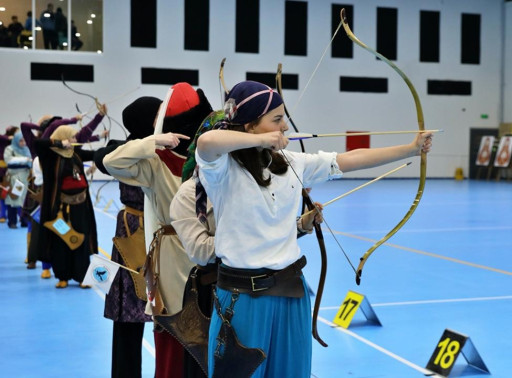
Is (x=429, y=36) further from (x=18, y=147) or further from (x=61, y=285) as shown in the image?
(x=61, y=285)

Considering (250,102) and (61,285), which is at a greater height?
(250,102)

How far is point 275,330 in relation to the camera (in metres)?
2.22

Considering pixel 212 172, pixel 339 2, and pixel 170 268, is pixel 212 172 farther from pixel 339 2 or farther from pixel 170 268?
pixel 339 2

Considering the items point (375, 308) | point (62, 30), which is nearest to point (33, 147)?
point (375, 308)

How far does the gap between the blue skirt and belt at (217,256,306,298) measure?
0.07 ft

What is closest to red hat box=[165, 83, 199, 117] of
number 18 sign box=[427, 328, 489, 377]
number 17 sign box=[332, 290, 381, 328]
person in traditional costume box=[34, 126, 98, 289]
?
number 18 sign box=[427, 328, 489, 377]

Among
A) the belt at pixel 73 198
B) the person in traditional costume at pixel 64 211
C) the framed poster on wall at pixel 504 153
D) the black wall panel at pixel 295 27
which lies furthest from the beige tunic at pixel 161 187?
the framed poster on wall at pixel 504 153

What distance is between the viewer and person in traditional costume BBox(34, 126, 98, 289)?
623 centimetres

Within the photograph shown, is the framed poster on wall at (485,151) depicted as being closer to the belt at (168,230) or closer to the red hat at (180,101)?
the red hat at (180,101)

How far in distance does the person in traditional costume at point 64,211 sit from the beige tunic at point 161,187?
319 cm

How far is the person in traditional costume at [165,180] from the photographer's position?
2885 mm

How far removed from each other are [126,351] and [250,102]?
1642mm

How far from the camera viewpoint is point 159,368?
3061 millimetres

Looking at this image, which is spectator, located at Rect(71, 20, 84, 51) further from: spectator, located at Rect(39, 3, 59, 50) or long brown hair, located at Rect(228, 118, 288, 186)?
long brown hair, located at Rect(228, 118, 288, 186)
